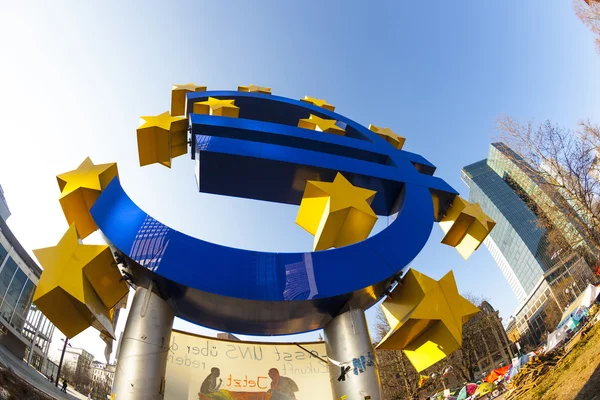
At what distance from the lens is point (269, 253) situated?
15.9 feet

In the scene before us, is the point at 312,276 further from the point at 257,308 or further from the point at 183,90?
the point at 183,90

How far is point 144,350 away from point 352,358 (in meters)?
2.78

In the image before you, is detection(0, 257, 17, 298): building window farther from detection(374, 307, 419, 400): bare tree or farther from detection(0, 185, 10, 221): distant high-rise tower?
detection(374, 307, 419, 400): bare tree

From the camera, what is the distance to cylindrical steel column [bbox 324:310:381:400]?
4.57 m

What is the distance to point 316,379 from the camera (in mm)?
6043

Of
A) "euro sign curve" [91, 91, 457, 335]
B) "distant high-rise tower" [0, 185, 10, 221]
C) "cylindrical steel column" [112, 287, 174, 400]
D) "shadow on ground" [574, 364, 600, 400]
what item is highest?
"distant high-rise tower" [0, 185, 10, 221]

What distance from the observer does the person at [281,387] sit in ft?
19.1

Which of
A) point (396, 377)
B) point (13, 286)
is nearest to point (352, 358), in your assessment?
point (396, 377)

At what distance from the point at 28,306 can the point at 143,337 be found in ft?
130

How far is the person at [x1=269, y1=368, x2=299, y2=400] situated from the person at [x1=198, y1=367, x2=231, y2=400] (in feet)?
2.56

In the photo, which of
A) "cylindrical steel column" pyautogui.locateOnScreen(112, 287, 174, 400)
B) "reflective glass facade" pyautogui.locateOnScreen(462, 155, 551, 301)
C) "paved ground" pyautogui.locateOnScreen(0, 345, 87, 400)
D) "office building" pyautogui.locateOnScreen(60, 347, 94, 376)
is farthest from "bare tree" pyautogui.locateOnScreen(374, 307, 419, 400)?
"reflective glass facade" pyautogui.locateOnScreen(462, 155, 551, 301)

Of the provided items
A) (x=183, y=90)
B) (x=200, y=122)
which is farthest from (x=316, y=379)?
(x=183, y=90)

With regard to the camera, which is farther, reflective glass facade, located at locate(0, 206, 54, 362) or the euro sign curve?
reflective glass facade, located at locate(0, 206, 54, 362)

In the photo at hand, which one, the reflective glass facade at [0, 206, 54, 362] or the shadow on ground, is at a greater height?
the reflective glass facade at [0, 206, 54, 362]
